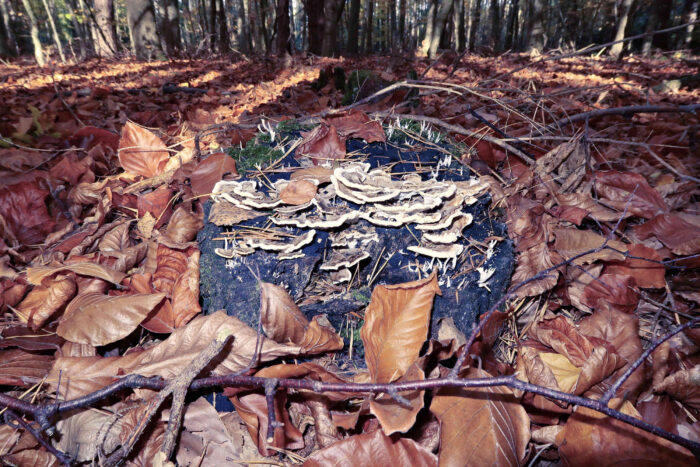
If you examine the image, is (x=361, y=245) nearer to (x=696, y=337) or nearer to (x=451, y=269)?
(x=451, y=269)

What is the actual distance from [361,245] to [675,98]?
378 inches

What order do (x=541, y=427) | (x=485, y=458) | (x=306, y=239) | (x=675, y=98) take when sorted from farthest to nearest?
(x=675, y=98) → (x=306, y=239) → (x=541, y=427) → (x=485, y=458)

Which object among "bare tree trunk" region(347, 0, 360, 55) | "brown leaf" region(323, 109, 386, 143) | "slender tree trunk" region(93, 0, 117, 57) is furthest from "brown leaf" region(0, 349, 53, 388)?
"bare tree trunk" region(347, 0, 360, 55)

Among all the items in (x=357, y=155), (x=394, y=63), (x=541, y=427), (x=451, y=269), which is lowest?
(x=541, y=427)

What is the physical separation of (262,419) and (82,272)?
51.2 inches

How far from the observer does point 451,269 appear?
6.64 ft

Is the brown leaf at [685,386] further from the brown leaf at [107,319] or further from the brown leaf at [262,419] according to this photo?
the brown leaf at [107,319]

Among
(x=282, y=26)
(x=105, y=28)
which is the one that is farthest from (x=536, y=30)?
(x=105, y=28)

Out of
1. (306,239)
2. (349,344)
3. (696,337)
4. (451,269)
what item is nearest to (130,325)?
(306,239)

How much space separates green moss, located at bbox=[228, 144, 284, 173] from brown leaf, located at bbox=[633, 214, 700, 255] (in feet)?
8.34

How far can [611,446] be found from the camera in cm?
136

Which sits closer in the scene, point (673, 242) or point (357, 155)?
point (673, 242)

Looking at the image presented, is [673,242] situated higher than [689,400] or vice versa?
[673,242]

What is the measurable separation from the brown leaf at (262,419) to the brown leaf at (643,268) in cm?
201
